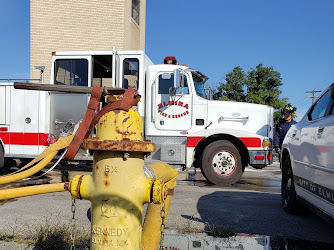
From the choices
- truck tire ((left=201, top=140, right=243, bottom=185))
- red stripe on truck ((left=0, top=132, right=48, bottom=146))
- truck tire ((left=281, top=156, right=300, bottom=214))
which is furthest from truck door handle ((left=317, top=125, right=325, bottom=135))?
red stripe on truck ((left=0, top=132, right=48, bottom=146))

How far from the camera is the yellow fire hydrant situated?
173 centimetres

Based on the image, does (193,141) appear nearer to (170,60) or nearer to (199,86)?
(199,86)

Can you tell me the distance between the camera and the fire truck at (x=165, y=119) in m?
7.78

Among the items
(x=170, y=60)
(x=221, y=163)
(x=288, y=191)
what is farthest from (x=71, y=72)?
(x=288, y=191)

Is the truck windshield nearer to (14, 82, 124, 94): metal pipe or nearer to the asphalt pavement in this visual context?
the asphalt pavement

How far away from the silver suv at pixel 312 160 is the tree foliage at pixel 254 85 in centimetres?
2242

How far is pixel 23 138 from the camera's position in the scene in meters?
8.10

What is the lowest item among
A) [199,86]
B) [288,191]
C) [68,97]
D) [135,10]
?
[288,191]

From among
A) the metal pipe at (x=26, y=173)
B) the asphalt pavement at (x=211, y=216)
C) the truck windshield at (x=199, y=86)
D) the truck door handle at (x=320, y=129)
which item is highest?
the truck windshield at (x=199, y=86)

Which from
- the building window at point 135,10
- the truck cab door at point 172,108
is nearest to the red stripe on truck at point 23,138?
the truck cab door at point 172,108

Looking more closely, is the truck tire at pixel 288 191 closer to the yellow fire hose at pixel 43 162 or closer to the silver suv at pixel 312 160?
the silver suv at pixel 312 160

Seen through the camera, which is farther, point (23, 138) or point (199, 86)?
point (199, 86)

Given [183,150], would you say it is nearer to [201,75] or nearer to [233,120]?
[233,120]

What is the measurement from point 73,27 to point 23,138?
7.81 meters
